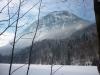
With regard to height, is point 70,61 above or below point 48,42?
below

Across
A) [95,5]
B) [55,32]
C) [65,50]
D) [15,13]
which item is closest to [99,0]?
[95,5]

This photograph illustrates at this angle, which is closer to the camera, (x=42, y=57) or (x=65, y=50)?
(x=42, y=57)

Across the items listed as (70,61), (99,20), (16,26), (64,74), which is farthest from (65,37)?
(99,20)

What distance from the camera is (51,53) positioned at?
39.0 ft

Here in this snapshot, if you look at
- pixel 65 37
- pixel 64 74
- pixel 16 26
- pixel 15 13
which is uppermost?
pixel 15 13

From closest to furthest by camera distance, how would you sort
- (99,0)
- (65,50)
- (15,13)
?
(99,0)
(15,13)
(65,50)

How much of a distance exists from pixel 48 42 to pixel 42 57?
8.65 feet

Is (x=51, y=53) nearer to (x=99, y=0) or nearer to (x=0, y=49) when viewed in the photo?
(x=0, y=49)

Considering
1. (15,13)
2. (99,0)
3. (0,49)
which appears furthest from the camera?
(0,49)

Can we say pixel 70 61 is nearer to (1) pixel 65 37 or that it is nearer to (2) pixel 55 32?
(1) pixel 65 37

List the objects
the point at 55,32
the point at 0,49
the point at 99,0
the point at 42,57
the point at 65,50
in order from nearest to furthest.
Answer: the point at 99,0, the point at 0,49, the point at 42,57, the point at 65,50, the point at 55,32

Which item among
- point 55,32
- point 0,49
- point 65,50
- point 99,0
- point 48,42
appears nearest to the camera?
point 99,0

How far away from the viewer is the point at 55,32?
17.0 m

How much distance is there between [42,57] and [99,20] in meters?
11.3
